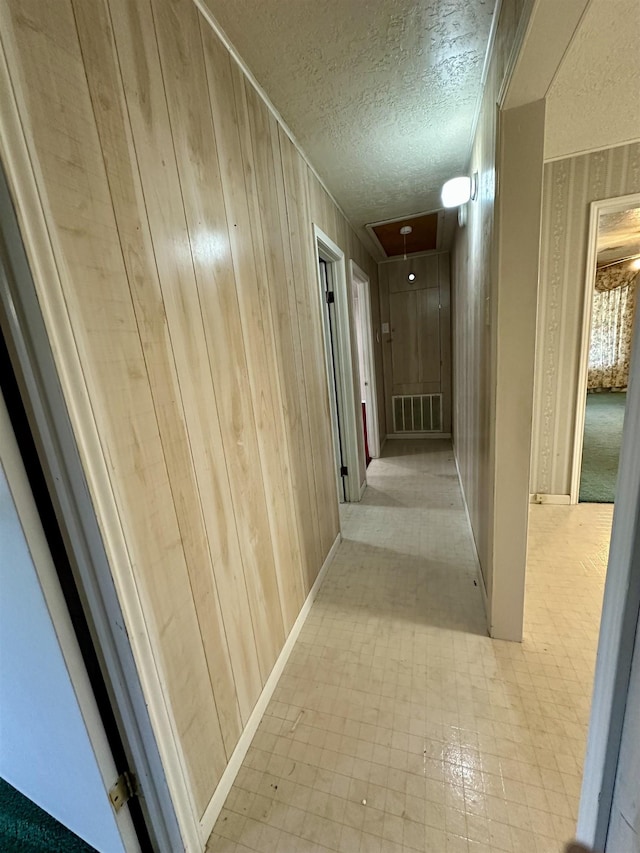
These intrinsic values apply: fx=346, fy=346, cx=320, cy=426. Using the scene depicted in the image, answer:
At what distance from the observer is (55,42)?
0.65m

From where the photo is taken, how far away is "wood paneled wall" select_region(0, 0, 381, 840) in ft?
2.21

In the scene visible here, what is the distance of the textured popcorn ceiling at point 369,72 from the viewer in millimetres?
1133

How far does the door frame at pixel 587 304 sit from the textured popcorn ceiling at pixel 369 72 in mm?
1063

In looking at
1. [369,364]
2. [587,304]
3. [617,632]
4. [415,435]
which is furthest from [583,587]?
[415,435]

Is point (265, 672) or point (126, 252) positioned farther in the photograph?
point (265, 672)

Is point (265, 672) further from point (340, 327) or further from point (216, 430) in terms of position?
point (340, 327)

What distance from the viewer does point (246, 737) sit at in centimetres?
120

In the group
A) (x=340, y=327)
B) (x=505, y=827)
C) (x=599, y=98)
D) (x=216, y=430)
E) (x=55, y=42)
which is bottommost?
(x=505, y=827)

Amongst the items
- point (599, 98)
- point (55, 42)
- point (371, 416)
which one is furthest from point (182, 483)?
point (371, 416)

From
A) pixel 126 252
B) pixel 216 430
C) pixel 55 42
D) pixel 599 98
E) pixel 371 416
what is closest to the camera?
pixel 55 42

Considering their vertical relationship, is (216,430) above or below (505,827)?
above

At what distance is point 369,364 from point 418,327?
3.83 feet

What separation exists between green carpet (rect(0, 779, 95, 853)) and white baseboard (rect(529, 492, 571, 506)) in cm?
307

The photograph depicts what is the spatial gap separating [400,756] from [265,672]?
54 cm
